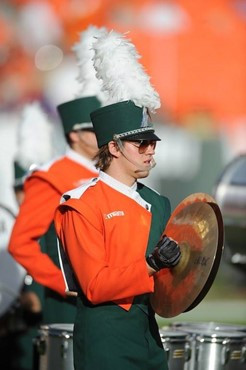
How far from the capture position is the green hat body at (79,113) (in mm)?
7246

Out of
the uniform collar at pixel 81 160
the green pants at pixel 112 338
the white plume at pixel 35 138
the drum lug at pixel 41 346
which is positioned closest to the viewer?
the green pants at pixel 112 338

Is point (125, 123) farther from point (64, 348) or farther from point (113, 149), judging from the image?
point (64, 348)

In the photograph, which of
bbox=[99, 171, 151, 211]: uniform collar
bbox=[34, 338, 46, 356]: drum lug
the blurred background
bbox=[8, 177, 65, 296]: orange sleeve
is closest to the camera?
bbox=[99, 171, 151, 211]: uniform collar

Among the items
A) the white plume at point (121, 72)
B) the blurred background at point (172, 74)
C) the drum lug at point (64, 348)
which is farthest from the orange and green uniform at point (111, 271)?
the blurred background at point (172, 74)

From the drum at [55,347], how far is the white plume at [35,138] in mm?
3103

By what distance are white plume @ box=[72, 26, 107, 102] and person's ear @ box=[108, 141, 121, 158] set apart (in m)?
1.90

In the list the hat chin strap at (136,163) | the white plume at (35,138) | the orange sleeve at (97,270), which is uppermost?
the hat chin strap at (136,163)

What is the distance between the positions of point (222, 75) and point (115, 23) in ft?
4.54

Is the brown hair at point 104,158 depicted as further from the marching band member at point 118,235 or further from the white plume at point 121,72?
the white plume at point 121,72

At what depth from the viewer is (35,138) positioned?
977 centimetres

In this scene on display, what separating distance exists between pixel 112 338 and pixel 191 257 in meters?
0.41

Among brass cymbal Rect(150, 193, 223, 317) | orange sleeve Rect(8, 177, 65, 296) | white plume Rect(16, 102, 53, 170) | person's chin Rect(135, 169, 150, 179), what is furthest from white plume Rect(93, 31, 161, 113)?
white plume Rect(16, 102, 53, 170)

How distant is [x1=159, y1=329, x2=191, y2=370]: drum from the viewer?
642 centimetres

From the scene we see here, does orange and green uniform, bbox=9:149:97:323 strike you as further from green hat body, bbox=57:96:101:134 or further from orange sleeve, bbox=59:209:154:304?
orange sleeve, bbox=59:209:154:304
